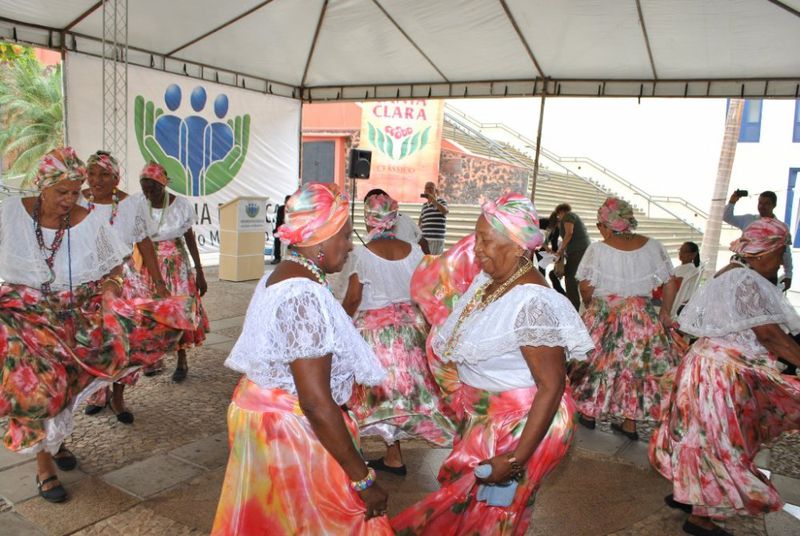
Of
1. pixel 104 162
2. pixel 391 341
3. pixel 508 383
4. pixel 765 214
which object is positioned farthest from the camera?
pixel 765 214

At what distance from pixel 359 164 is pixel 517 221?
31.7 feet

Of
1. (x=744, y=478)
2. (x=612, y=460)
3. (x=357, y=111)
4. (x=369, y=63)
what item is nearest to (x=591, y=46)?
(x=369, y=63)

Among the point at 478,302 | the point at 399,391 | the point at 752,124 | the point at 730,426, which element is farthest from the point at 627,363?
the point at 752,124

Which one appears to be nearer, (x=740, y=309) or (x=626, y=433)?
(x=740, y=309)

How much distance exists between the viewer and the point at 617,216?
4.67 meters

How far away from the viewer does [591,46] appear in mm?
8094

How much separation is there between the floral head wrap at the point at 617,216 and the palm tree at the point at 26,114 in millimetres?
22124

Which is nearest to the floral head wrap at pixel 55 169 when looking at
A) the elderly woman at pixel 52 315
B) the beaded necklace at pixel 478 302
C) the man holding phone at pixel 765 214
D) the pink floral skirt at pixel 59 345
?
the elderly woman at pixel 52 315

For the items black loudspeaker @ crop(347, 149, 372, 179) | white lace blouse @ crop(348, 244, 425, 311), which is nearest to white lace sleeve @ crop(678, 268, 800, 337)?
white lace blouse @ crop(348, 244, 425, 311)

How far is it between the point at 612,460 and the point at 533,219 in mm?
2725

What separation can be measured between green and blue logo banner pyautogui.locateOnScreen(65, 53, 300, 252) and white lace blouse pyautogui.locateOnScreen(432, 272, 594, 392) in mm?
7774

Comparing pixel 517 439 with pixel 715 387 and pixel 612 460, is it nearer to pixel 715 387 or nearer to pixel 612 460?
pixel 715 387

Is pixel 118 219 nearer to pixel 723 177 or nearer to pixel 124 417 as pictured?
pixel 124 417

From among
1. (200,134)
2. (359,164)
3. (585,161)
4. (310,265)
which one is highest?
(585,161)
